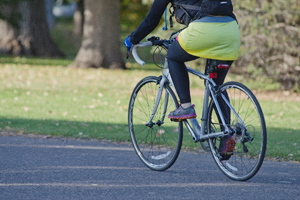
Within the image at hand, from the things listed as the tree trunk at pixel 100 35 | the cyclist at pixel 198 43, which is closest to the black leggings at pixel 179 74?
the cyclist at pixel 198 43

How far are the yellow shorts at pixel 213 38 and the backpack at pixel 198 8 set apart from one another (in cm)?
6

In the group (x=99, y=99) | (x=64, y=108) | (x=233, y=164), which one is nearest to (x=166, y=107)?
(x=233, y=164)

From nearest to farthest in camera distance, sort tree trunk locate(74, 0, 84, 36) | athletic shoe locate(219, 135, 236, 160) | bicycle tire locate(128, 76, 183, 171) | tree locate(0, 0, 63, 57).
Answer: athletic shoe locate(219, 135, 236, 160) → bicycle tire locate(128, 76, 183, 171) → tree locate(0, 0, 63, 57) → tree trunk locate(74, 0, 84, 36)

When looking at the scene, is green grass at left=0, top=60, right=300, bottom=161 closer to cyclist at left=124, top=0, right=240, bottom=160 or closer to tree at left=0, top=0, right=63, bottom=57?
cyclist at left=124, top=0, right=240, bottom=160

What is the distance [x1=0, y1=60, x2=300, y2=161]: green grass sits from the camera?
23.4 feet

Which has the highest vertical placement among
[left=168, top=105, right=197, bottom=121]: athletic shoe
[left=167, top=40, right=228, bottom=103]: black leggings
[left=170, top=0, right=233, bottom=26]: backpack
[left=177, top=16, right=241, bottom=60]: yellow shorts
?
[left=170, top=0, right=233, bottom=26]: backpack

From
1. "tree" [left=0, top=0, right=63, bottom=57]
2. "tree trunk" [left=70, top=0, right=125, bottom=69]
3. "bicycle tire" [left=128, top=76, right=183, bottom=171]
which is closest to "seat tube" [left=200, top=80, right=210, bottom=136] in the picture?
"bicycle tire" [left=128, top=76, right=183, bottom=171]

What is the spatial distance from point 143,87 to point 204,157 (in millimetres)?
1110

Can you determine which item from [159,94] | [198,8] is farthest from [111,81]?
[198,8]

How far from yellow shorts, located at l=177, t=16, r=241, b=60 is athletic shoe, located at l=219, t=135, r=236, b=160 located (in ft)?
2.26

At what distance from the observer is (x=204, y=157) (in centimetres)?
566

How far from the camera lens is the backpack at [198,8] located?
4227 mm

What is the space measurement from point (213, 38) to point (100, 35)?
44.2 ft

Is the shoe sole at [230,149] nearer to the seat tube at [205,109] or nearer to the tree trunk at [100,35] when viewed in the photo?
the seat tube at [205,109]
